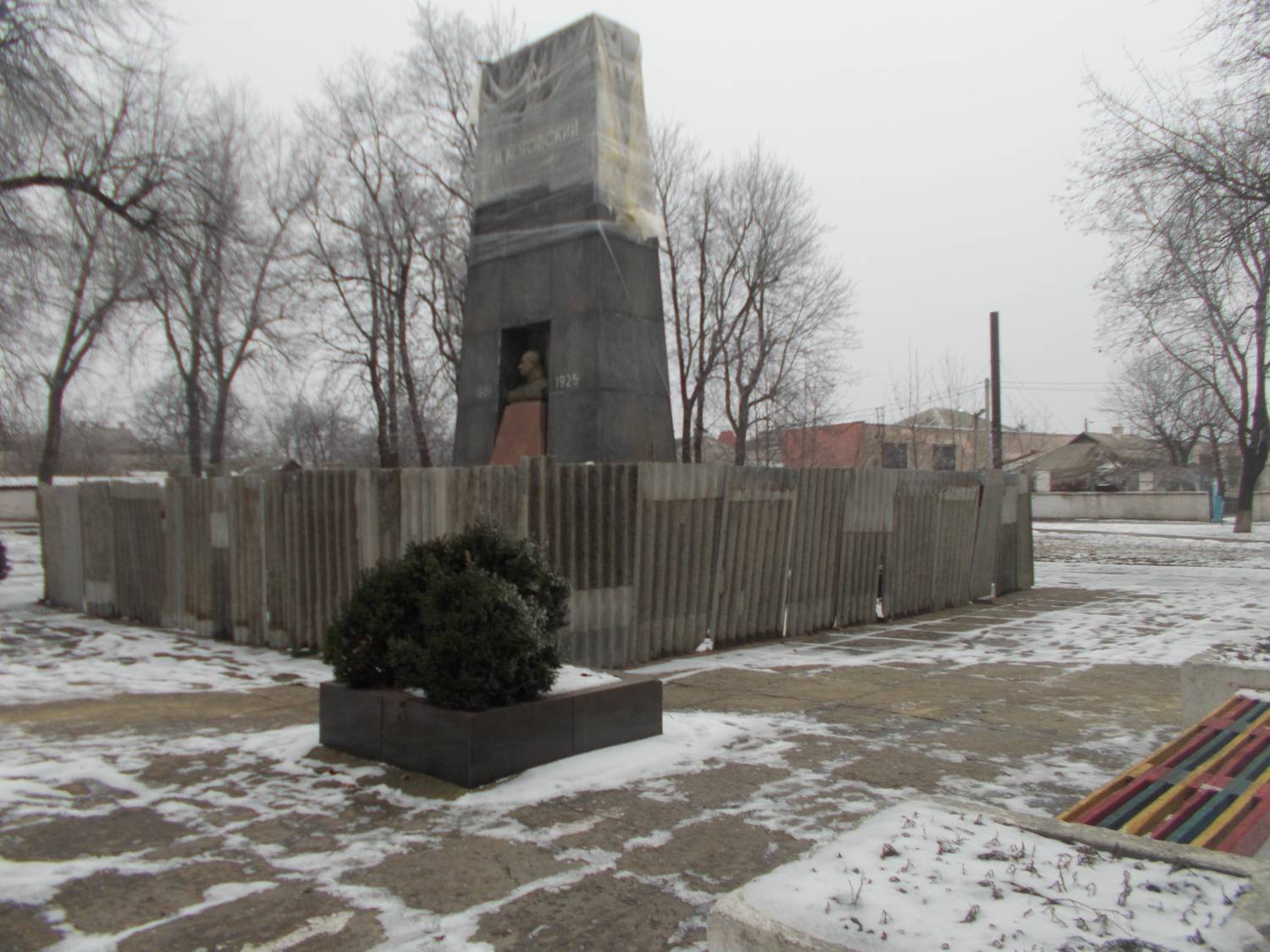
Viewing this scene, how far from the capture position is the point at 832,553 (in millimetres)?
10555

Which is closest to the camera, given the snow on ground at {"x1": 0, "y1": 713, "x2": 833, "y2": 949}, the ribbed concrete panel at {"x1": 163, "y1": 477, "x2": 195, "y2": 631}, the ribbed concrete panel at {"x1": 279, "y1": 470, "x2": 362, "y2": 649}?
the snow on ground at {"x1": 0, "y1": 713, "x2": 833, "y2": 949}

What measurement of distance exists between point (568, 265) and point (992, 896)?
9943 mm

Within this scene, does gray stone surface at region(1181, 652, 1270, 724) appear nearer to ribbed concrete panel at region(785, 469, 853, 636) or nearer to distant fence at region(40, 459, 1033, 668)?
distant fence at region(40, 459, 1033, 668)

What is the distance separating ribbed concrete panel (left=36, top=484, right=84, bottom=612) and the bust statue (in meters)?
5.82

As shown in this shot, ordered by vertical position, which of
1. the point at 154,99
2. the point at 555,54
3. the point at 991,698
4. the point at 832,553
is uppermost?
the point at 154,99

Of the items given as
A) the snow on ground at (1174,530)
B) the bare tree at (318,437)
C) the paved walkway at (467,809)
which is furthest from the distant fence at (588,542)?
the bare tree at (318,437)

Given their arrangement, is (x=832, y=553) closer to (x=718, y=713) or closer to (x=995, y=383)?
(x=718, y=713)

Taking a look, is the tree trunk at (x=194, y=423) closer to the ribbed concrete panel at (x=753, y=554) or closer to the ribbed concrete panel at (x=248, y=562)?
the ribbed concrete panel at (x=248, y=562)

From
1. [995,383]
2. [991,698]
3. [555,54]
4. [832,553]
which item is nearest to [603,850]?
[991,698]

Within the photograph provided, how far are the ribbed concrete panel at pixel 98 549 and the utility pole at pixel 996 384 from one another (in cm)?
2406

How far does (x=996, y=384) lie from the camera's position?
29.4 metres

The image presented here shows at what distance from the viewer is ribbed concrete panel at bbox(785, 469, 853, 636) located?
1005cm

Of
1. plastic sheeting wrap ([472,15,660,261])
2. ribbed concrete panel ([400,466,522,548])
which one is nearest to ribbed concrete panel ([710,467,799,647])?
ribbed concrete panel ([400,466,522,548])

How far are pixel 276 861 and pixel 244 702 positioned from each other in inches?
135
